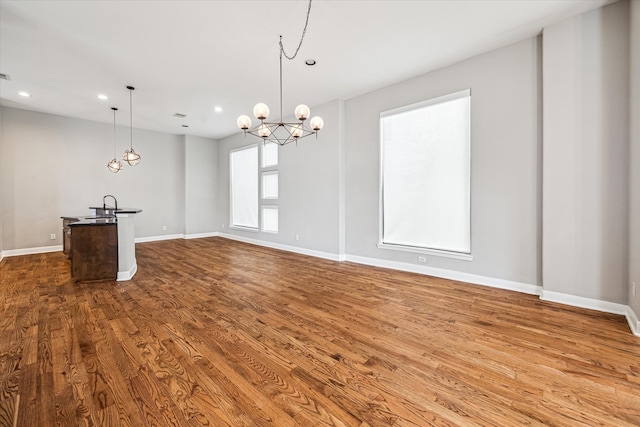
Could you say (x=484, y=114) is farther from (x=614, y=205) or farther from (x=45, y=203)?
(x=45, y=203)

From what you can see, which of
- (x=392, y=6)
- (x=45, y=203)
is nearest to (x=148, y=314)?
(x=392, y=6)

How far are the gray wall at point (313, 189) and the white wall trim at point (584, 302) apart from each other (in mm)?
3332

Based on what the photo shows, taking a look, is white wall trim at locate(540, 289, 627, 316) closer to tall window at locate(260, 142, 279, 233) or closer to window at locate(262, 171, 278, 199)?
tall window at locate(260, 142, 279, 233)

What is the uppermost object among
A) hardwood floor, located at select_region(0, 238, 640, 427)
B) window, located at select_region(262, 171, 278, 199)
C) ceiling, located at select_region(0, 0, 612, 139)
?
ceiling, located at select_region(0, 0, 612, 139)

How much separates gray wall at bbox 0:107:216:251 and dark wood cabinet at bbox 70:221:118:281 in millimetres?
3609

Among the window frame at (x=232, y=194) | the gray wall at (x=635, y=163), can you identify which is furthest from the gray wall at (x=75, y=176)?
the gray wall at (x=635, y=163)

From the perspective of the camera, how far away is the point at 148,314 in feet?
9.71

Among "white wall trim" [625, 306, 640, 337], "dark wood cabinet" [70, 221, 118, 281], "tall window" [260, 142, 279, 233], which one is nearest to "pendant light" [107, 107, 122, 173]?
"dark wood cabinet" [70, 221, 118, 281]

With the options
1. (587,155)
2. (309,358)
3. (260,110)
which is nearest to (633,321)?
(587,155)

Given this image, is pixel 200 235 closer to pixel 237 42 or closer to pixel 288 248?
pixel 288 248

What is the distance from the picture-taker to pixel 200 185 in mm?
8844

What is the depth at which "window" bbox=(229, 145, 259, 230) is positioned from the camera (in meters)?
7.85

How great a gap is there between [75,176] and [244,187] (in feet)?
13.3

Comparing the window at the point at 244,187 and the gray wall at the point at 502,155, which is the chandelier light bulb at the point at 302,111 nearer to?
the gray wall at the point at 502,155
